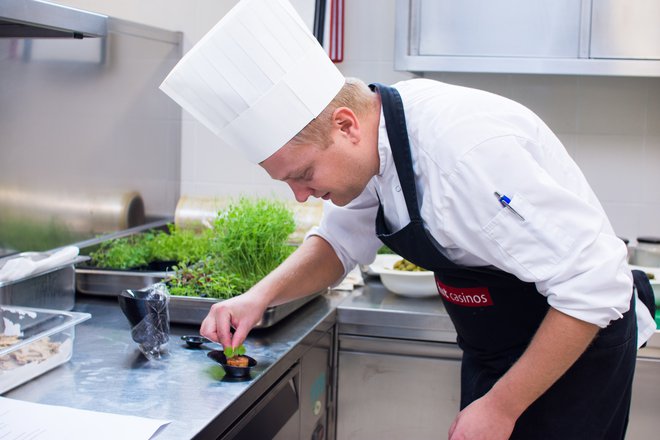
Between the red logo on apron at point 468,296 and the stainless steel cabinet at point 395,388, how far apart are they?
0.61 metres

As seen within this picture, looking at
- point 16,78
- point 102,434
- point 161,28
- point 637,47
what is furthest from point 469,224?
point 161,28

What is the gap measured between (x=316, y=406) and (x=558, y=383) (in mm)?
738

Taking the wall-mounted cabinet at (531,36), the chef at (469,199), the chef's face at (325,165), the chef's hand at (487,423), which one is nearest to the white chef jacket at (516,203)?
the chef at (469,199)

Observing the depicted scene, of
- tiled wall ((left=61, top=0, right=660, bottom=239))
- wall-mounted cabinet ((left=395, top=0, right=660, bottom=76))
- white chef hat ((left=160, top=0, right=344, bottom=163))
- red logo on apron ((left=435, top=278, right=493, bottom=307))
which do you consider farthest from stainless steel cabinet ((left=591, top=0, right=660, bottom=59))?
white chef hat ((left=160, top=0, right=344, bottom=163))

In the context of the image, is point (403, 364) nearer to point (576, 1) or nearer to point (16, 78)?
point (576, 1)

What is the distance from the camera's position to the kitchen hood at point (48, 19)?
151cm

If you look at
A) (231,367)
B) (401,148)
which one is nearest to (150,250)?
(231,367)

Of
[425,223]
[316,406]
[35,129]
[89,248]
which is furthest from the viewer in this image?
[89,248]

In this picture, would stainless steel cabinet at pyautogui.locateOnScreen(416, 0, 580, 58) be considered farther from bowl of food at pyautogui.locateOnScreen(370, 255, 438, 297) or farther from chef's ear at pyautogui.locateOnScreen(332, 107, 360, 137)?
chef's ear at pyautogui.locateOnScreen(332, 107, 360, 137)

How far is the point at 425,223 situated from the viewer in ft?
4.90

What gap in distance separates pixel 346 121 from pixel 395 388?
1049 mm

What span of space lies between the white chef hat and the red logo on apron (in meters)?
0.46

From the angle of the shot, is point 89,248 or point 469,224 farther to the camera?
point 89,248

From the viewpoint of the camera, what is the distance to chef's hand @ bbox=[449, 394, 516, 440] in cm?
142
